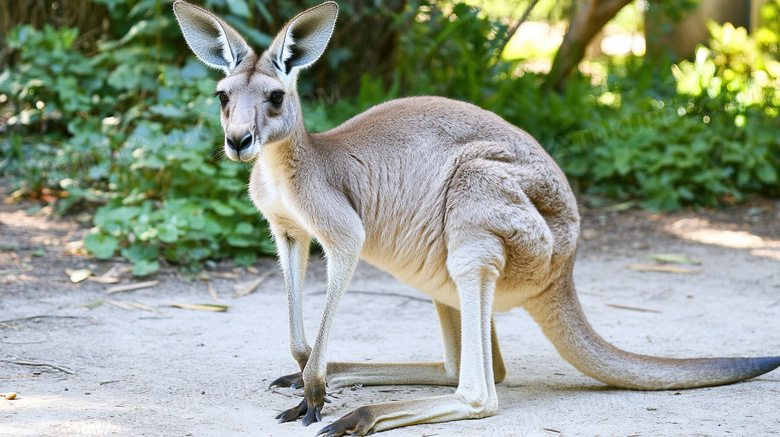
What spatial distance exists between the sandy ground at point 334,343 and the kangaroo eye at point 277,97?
48.2 inches

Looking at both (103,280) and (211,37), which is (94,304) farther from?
(211,37)

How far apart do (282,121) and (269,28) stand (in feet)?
14.3

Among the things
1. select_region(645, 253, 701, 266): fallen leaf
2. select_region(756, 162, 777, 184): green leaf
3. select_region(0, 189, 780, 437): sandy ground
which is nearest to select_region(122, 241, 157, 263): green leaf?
select_region(0, 189, 780, 437): sandy ground

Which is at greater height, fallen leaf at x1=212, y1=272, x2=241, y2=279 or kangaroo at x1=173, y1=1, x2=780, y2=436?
kangaroo at x1=173, y1=1, x2=780, y2=436

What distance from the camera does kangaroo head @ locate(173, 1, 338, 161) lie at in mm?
2760

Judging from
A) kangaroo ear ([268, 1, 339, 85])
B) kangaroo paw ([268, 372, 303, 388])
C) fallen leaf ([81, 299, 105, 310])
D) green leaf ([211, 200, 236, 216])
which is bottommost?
fallen leaf ([81, 299, 105, 310])

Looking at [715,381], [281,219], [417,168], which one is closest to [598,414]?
[715,381]

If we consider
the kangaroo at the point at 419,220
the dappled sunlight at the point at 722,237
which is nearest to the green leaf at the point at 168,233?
the kangaroo at the point at 419,220

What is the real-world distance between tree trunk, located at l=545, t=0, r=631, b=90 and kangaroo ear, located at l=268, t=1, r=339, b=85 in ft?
17.8

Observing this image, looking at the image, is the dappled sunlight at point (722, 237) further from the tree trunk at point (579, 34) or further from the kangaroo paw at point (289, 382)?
the kangaroo paw at point (289, 382)

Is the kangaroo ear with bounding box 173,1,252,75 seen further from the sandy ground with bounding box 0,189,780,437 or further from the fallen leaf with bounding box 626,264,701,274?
the fallen leaf with bounding box 626,264,701,274

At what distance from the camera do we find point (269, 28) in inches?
273

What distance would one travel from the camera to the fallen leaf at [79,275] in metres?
4.63

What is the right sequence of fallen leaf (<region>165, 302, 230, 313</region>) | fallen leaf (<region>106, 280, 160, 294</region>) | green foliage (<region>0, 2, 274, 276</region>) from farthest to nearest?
green foliage (<region>0, 2, 274, 276</region>)
fallen leaf (<region>106, 280, 160, 294</region>)
fallen leaf (<region>165, 302, 230, 313</region>)
